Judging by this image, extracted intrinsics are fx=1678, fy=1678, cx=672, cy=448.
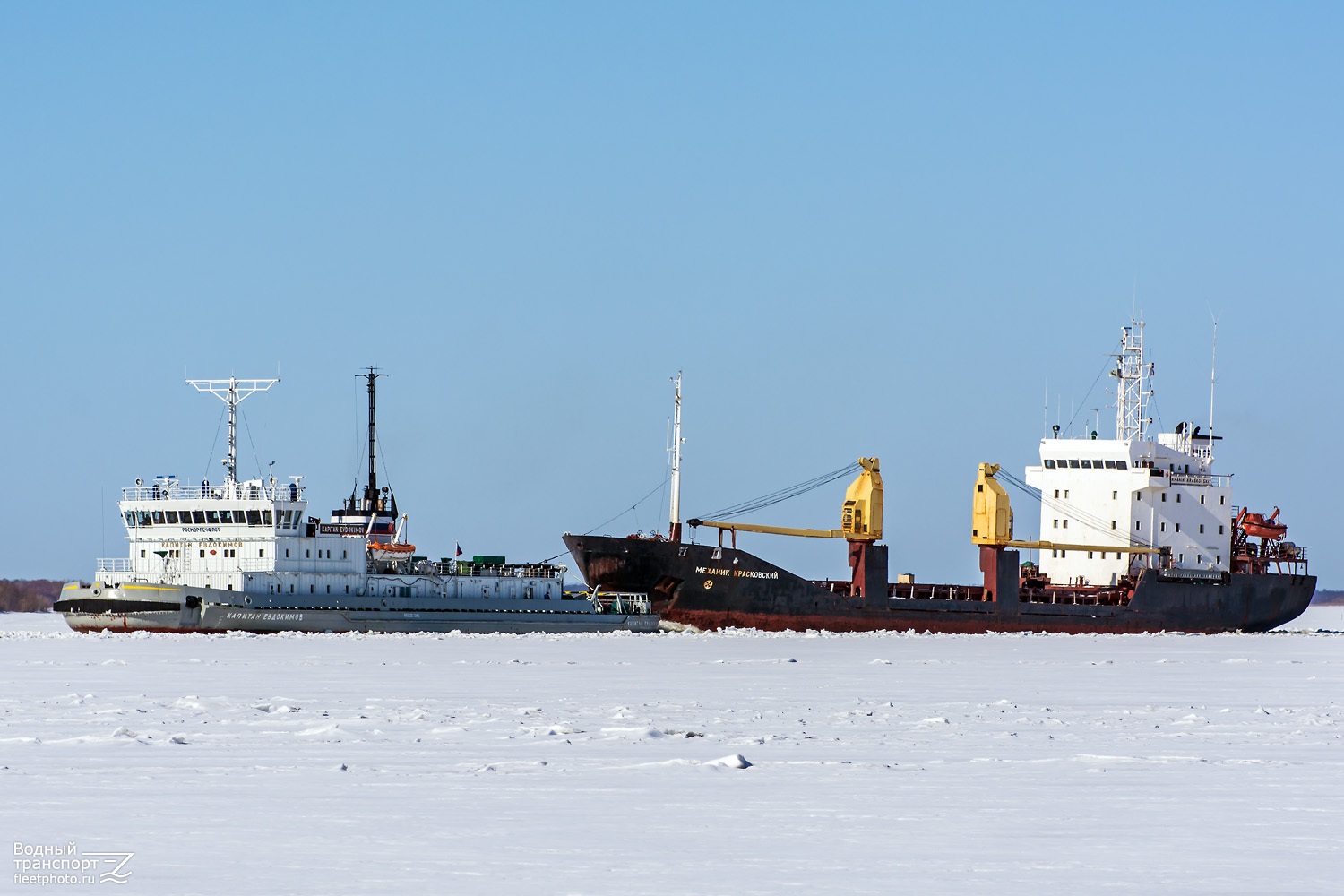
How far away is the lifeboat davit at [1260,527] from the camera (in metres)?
58.8

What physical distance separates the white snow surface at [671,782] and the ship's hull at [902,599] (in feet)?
73.2

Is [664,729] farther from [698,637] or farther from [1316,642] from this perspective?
[1316,642]

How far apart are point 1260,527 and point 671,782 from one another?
50097 mm

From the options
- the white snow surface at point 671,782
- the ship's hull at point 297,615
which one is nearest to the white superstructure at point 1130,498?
the ship's hull at point 297,615

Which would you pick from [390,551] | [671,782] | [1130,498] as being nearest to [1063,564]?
[1130,498]

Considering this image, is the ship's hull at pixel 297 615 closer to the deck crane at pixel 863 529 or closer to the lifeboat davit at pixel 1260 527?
the deck crane at pixel 863 529

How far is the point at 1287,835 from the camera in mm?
10945

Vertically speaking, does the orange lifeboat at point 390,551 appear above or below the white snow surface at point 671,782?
above

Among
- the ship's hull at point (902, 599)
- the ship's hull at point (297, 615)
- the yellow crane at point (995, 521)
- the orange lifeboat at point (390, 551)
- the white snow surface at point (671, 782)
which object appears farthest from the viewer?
the yellow crane at point (995, 521)

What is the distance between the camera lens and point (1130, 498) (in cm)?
5512

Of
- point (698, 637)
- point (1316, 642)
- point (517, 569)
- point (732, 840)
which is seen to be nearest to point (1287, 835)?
point (732, 840)

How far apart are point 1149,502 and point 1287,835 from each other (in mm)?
46191

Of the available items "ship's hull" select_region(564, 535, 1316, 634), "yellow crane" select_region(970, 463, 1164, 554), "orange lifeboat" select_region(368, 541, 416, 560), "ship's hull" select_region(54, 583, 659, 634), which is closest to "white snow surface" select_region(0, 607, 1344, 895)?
"ship's hull" select_region(54, 583, 659, 634)

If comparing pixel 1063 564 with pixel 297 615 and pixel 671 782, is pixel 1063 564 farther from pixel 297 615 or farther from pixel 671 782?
pixel 671 782
